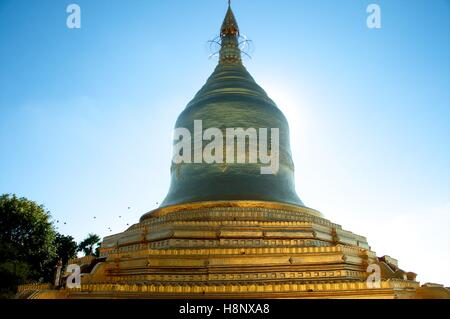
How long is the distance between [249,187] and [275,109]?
5492 millimetres

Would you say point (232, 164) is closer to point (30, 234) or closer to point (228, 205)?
point (228, 205)

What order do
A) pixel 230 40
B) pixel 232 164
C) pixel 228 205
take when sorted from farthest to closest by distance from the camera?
1. pixel 230 40
2. pixel 232 164
3. pixel 228 205

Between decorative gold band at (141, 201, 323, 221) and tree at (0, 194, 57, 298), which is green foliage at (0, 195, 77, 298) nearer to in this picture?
tree at (0, 194, 57, 298)

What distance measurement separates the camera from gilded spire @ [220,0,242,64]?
23.7 metres

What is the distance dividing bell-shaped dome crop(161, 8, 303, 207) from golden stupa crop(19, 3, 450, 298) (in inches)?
2.2

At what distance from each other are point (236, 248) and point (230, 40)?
1677cm

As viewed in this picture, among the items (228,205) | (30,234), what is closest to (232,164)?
(228,205)

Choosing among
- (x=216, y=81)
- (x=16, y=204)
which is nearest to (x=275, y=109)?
(x=216, y=81)

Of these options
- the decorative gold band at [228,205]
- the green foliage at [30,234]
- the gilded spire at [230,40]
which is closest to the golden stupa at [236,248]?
the decorative gold band at [228,205]

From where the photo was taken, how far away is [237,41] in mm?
25078

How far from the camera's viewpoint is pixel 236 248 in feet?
38.1

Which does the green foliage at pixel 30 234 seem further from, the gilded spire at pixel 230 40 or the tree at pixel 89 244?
the gilded spire at pixel 230 40

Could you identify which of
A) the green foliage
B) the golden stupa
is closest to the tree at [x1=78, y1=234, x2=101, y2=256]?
the green foliage
